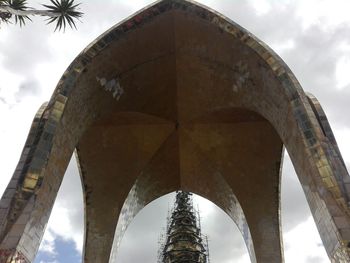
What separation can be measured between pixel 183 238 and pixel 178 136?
10580 mm

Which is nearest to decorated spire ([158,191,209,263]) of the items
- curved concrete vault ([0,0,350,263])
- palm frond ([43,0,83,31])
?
curved concrete vault ([0,0,350,263])

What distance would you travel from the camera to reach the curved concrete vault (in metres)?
6.07

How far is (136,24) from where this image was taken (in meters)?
8.40

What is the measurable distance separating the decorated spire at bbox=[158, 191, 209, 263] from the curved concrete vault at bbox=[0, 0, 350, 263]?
326 inches

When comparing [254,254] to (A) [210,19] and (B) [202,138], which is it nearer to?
(B) [202,138]

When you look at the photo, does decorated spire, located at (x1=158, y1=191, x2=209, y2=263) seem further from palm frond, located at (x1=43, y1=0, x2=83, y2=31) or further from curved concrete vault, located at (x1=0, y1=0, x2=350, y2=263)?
palm frond, located at (x1=43, y1=0, x2=83, y2=31)

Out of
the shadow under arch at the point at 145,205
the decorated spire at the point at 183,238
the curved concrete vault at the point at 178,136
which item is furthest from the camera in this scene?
the decorated spire at the point at 183,238

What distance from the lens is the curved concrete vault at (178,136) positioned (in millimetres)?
6074

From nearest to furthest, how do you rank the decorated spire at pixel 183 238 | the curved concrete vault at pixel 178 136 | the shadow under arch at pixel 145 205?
the curved concrete vault at pixel 178 136, the shadow under arch at pixel 145 205, the decorated spire at pixel 183 238

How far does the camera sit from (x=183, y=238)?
2033cm

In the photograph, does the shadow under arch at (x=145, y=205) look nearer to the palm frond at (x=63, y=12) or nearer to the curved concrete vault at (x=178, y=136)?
the curved concrete vault at (x=178, y=136)

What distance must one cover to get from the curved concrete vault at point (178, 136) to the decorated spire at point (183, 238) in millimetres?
8280

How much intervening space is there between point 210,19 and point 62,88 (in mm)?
3593

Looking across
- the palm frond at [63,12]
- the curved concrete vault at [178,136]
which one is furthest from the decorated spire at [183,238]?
the palm frond at [63,12]
